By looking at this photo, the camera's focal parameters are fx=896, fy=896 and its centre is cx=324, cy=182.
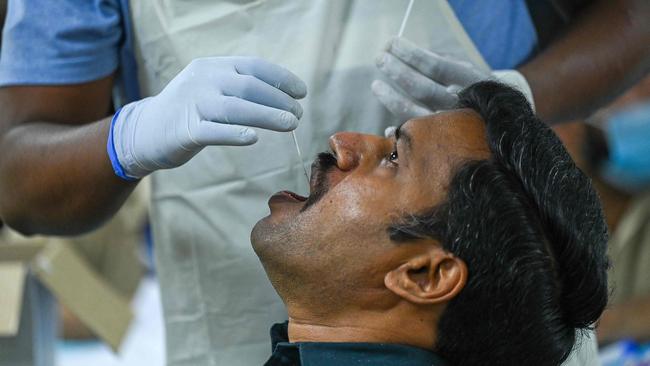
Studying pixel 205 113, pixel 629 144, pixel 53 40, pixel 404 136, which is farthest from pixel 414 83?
pixel 629 144

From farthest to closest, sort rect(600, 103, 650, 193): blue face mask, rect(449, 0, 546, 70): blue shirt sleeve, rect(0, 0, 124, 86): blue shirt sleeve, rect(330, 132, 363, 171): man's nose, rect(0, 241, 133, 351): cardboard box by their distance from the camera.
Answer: rect(0, 241, 133, 351): cardboard box → rect(600, 103, 650, 193): blue face mask → rect(449, 0, 546, 70): blue shirt sleeve → rect(0, 0, 124, 86): blue shirt sleeve → rect(330, 132, 363, 171): man's nose

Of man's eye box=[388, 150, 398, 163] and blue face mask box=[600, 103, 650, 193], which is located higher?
man's eye box=[388, 150, 398, 163]

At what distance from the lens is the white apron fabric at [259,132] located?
1.57 m

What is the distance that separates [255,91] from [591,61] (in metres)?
0.73

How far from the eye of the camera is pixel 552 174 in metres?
1.30

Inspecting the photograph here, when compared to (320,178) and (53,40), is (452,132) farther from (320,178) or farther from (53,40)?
(53,40)

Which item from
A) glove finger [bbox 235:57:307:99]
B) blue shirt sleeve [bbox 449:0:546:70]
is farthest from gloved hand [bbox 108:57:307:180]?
blue shirt sleeve [bbox 449:0:546:70]

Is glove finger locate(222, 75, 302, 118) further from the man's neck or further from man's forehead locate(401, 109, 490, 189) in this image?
the man's neck

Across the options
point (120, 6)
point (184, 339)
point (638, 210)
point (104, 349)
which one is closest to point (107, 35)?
point (120, 6)

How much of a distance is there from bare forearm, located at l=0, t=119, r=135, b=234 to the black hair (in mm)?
509

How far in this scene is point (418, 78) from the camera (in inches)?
60.8

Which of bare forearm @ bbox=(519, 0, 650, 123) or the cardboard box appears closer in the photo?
bare forearm @ bbox=(519, 0, 650, 123)

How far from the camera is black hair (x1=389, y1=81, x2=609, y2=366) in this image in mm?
1252

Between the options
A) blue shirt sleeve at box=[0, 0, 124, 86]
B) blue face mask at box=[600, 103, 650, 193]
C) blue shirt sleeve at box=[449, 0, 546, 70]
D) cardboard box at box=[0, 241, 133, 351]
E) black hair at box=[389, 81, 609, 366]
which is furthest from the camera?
cardboard box at box=[0, 241, 133, 351]
